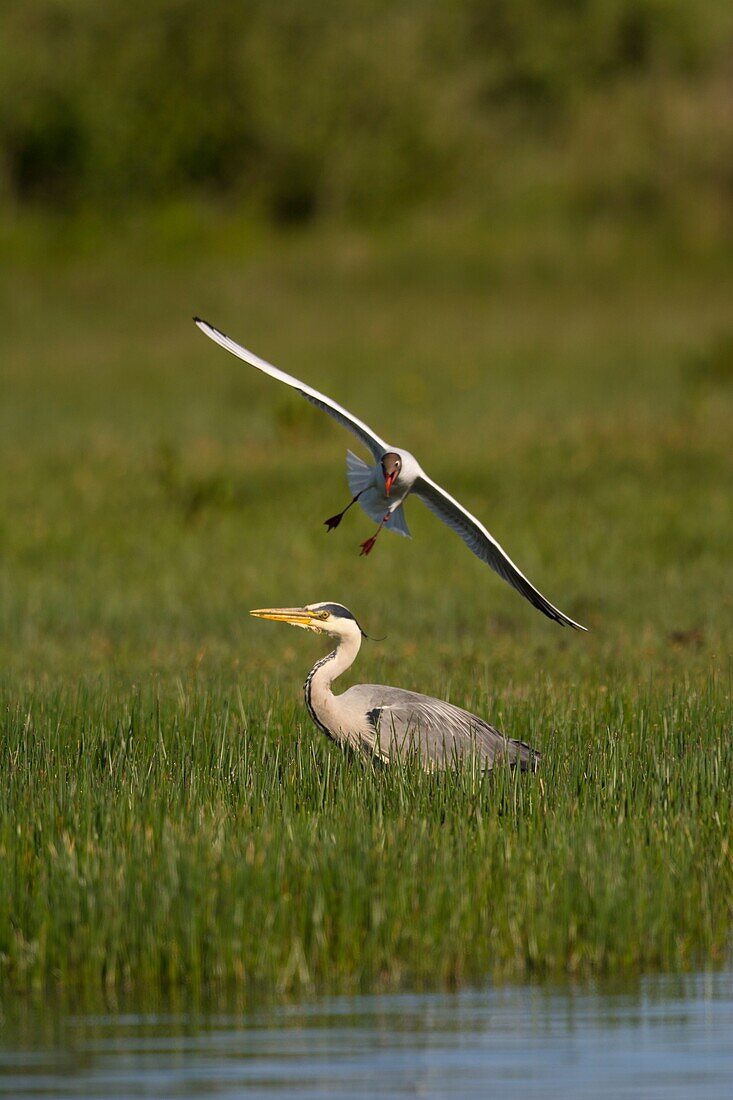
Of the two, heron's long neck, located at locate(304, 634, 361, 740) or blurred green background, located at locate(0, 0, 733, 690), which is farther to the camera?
blurred green background, located at locate(0, 0, 733, 690)

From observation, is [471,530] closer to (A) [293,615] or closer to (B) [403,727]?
(A) [293,615]

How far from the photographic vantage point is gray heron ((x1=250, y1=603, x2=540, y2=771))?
1012cm

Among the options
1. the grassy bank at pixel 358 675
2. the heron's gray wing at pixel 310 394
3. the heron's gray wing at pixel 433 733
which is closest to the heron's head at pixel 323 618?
the heron's gray wing at pixel 433 733

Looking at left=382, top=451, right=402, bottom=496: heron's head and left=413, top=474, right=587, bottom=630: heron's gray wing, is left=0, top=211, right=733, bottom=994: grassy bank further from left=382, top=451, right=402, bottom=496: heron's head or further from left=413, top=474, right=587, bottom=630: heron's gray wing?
left=382, top=451, right=402, bottom=496: heron's head

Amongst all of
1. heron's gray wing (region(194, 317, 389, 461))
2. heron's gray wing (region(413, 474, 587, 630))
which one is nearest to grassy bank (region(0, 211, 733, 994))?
heron's gray wing (region(413, 474, 587, 630))

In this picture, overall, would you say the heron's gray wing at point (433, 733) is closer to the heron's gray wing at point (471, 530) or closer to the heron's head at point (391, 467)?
the heron's gray wing at point (471, 530)

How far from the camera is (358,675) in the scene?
14.4 m

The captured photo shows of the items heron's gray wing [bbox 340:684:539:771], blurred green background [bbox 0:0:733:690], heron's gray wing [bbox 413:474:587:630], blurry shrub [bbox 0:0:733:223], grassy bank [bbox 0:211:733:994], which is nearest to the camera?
grassy bank [bbox 0:211:733:994]

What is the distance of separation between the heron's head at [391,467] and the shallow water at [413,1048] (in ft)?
13.3

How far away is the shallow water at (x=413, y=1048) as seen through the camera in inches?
240

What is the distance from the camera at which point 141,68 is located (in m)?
71.9

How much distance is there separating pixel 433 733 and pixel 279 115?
63145 millimetres

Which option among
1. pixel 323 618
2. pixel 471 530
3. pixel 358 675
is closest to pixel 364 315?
pixel 358 675

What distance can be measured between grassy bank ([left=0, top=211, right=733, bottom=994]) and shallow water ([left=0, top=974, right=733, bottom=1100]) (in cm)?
38
